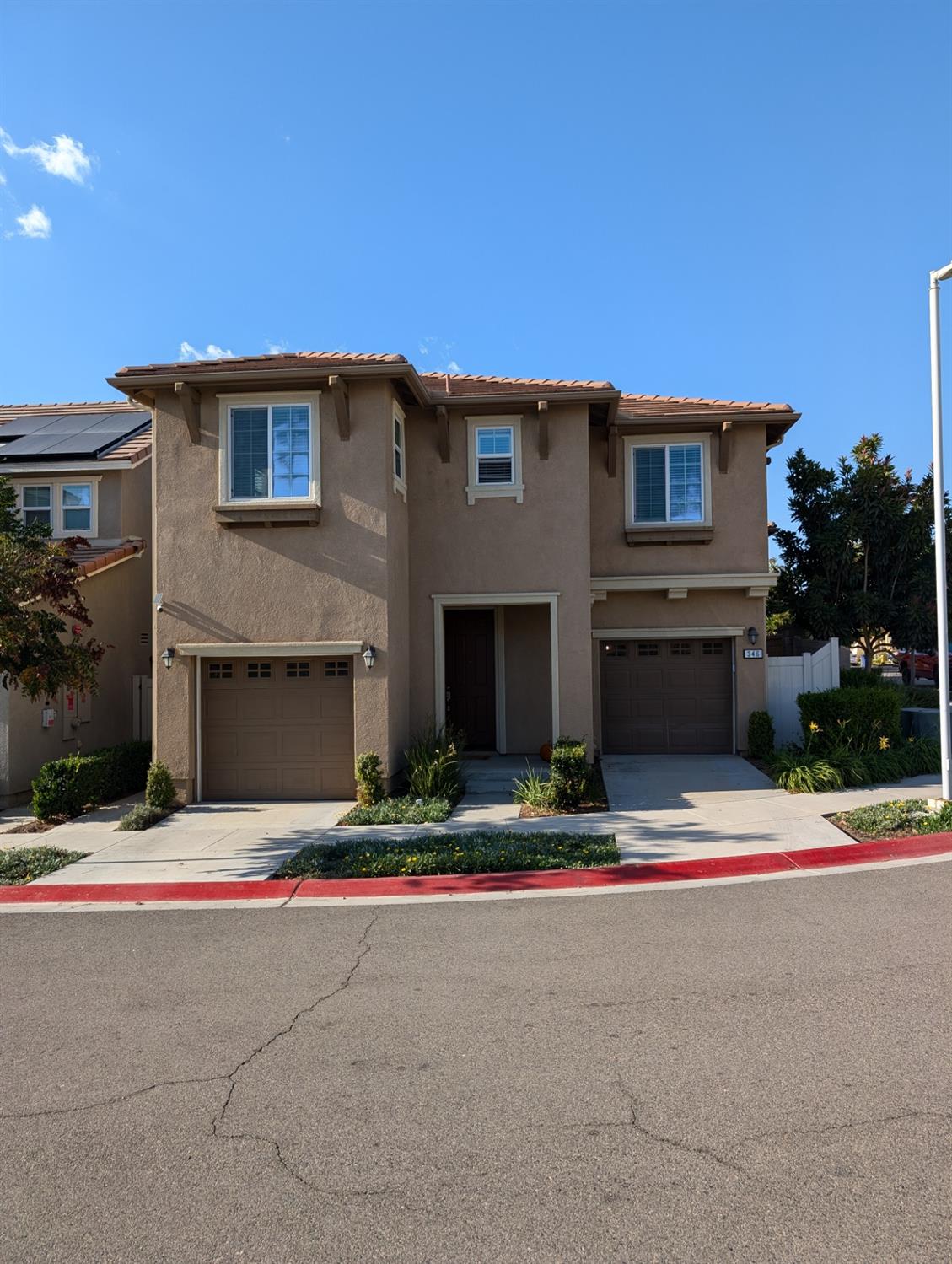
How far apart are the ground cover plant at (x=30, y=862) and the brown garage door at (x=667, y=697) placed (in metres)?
9.75

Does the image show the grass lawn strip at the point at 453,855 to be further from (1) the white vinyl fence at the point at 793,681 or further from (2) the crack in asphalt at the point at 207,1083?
(1) the white vinyl fence at the point at 793,681

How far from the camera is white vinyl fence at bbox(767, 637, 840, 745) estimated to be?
16.4 metres

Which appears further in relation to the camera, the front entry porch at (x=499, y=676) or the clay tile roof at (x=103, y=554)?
the front entry porch at (x=499, y=676)

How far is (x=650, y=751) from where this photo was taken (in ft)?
54.7

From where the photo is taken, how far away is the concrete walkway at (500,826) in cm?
977

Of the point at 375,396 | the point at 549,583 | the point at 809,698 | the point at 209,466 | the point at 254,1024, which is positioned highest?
the point at 375,396

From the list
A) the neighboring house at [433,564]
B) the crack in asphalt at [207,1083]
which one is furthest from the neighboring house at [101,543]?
the crack in asphalt at [207,1083]

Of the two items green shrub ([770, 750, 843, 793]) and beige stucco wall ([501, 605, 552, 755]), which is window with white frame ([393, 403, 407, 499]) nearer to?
beige stucco wall ([501, 605, 552, 755])

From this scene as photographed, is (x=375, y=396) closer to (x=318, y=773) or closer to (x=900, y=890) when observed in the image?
(x=318, y=773)

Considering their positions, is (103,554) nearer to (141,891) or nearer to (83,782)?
(83,782)

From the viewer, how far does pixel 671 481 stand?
16.4 m

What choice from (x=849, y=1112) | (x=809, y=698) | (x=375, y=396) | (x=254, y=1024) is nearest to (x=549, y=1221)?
(x=849, y=1112)

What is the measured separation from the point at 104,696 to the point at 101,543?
302cm

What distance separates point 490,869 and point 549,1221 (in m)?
5.77
